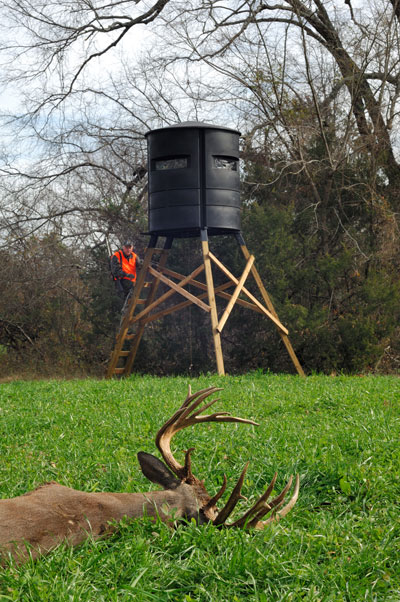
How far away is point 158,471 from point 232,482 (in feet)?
3.68

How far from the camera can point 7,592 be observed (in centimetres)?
287

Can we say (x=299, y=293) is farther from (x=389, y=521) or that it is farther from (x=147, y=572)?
(x=147, y=572)

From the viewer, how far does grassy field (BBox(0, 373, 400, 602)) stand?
298cm

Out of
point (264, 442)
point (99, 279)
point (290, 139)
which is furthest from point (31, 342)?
point (264, 442)

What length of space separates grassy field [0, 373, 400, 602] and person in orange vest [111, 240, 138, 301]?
4.27 meters

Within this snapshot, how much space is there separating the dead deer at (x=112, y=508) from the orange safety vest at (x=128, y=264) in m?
9.11

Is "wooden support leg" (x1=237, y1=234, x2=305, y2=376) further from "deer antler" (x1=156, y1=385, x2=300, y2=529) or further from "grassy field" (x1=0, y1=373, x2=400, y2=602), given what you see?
"deer antler" (x1=156, y1=385, x2=300, y2=529)

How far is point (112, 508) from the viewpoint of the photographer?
3.41 m

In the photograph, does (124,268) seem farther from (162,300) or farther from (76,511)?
(76,511)

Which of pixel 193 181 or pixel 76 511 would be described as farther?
pixel 193 181

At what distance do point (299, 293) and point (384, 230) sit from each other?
192 cm

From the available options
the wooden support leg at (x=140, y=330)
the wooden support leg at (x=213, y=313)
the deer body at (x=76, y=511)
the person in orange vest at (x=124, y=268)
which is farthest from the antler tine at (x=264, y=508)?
the person in orange vest at (x=124, y=268)

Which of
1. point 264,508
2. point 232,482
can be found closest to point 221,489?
point 264,508

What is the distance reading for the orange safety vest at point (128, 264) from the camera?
12609mm
